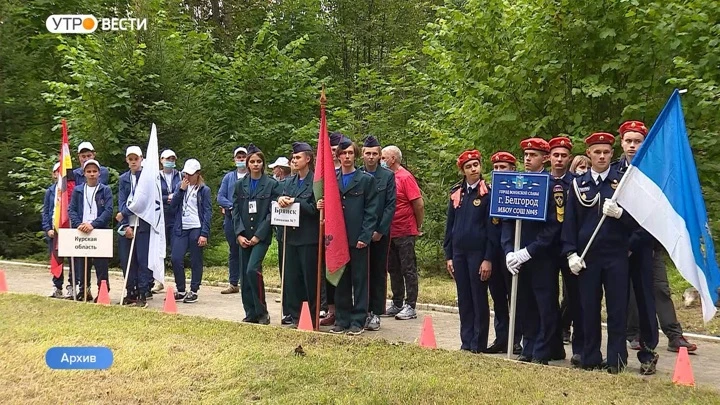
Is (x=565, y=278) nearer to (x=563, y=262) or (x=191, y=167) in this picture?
(x=563, y=262)

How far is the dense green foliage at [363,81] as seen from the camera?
34.5 ft

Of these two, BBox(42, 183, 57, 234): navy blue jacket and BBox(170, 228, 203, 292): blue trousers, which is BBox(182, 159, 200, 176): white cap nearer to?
BBox(170, 228, 203, 292): blue trousers

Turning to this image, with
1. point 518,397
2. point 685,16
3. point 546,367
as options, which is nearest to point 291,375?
point 518,397

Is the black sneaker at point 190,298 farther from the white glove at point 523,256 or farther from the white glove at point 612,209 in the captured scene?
the white glove at point 612,209

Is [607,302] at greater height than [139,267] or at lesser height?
greater

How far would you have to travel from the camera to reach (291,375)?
6020mm

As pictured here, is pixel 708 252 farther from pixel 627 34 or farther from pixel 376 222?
pixel 627 34

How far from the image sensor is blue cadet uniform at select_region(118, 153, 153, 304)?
10.3 m

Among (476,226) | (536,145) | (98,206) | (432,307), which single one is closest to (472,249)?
(476,226)

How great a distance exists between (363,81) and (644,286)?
52.0 ft

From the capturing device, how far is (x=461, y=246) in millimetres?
7430

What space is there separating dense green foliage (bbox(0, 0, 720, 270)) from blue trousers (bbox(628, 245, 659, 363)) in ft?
10.0

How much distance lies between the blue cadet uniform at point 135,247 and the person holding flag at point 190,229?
0.52 metres

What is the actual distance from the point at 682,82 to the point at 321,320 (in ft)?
17.0
